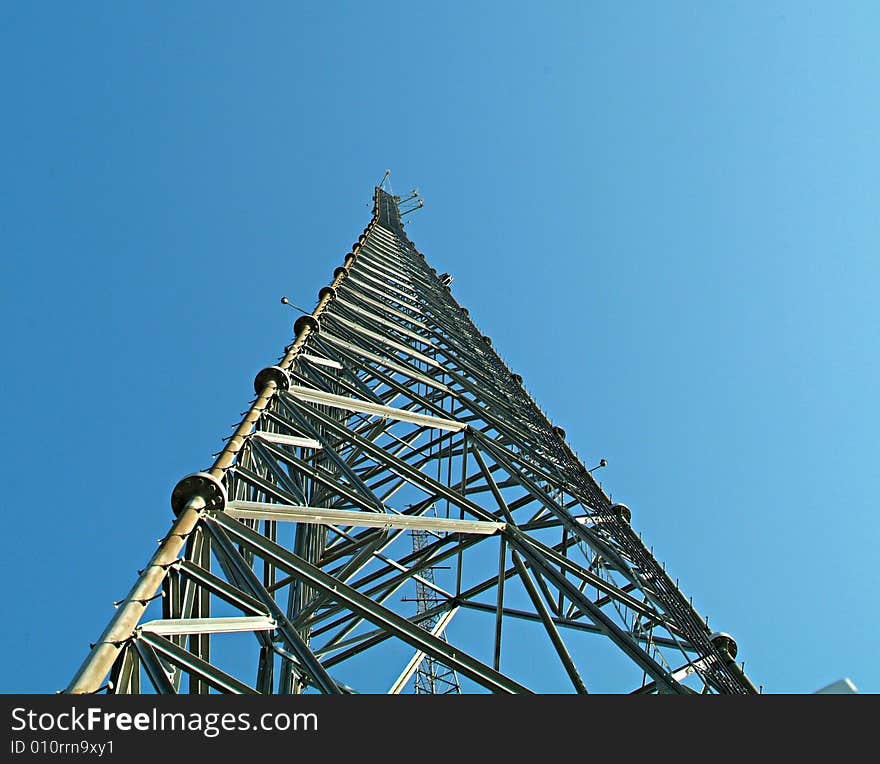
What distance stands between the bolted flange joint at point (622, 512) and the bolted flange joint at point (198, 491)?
20.7 ft

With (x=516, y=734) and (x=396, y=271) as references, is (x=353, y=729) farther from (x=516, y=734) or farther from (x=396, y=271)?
(x=396, y=271)

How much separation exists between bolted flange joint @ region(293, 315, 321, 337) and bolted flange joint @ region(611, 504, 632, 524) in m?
5.20

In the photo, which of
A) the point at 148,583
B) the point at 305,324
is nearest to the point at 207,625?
the point at 148,583

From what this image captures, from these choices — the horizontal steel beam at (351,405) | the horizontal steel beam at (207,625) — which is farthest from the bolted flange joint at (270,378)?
the horizontal steel beam at (207,625)

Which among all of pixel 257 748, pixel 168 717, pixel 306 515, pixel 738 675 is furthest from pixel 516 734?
pixel 738 675

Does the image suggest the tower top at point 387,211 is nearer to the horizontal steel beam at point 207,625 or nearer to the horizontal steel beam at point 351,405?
the horizontal steel beam at point 351,405

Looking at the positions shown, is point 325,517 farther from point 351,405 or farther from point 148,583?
point 351,405

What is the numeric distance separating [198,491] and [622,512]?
6.95 m

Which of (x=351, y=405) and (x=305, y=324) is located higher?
(x=305, y=324)

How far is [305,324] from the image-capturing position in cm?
1321

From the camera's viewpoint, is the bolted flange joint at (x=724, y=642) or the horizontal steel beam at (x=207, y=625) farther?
the bolted flange joint at (x=724, y=642)

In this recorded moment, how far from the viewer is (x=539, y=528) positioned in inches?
459

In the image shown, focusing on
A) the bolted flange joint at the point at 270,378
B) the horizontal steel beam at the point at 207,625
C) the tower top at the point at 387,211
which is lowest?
the horizontal steel beam at the point at 207,625

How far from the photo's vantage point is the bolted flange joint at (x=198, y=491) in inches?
266
